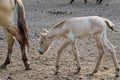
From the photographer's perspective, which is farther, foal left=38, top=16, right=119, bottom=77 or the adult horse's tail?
the adult horse's tail

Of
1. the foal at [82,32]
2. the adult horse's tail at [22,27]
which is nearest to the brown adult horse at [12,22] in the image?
the adult horse's tail at [22,27]

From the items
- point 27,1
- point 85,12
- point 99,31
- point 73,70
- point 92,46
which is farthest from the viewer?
point 27,1

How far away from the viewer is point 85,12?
1512cm

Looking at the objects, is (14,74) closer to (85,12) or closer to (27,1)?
(85,12)

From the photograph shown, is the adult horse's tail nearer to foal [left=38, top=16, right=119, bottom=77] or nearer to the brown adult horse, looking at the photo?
the brown adult horse

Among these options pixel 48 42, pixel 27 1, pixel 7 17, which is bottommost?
pixel 27 1

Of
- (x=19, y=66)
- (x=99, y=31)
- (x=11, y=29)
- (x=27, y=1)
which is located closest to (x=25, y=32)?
(x=11, y=29)

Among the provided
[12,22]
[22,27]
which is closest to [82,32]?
[22,27]

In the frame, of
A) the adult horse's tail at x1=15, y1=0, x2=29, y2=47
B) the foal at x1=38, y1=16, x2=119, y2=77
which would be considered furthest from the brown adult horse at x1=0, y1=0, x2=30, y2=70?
the foal at x1=38, y1=16, x2=119, y2=77

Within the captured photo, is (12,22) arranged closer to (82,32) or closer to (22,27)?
(22,27)

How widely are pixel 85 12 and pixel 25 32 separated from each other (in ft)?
28.2

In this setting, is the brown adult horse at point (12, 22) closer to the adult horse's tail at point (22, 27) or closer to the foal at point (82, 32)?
the adult horse's tail at point (22, 27)

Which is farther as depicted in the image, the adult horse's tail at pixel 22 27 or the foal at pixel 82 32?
the adult horse's tail at pixel 22 27

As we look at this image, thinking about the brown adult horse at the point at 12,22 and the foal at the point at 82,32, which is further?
the brown adult horse at the point at 12,22
